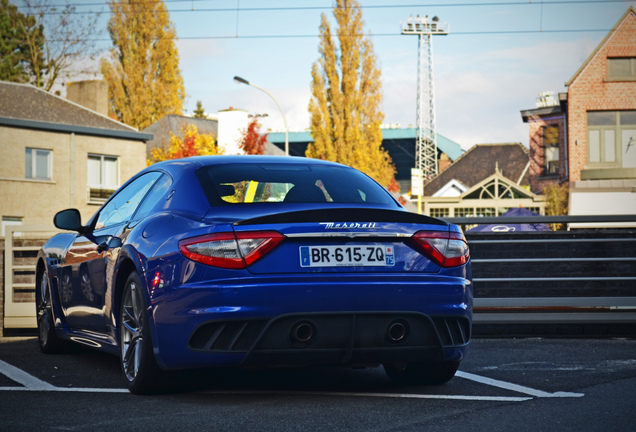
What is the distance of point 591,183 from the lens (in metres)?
38.6

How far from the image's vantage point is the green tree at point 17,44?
6359 cm

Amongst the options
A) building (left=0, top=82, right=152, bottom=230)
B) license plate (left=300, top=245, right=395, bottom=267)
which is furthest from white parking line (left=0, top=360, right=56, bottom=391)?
building (left=0, top=82, right=152, bottom=230)

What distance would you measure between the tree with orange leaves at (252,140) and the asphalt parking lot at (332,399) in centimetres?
4570

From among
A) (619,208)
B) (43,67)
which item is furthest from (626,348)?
(43,67)

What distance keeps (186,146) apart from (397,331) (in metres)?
48.3

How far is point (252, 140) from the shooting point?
175 ft

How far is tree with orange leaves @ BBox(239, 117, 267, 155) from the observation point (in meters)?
53.0

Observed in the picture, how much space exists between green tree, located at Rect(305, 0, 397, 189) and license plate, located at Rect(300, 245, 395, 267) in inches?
1823

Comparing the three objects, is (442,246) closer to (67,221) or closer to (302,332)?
(302,332)

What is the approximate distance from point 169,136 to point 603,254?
4568cm

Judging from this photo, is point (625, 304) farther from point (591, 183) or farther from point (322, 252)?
point (591, 183)

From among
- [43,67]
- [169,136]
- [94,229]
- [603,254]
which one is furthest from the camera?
[43,67]

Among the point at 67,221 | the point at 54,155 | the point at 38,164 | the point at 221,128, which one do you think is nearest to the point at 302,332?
the point at 67,221

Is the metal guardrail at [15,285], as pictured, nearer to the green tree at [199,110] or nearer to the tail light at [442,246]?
the tail light at [442,246]
